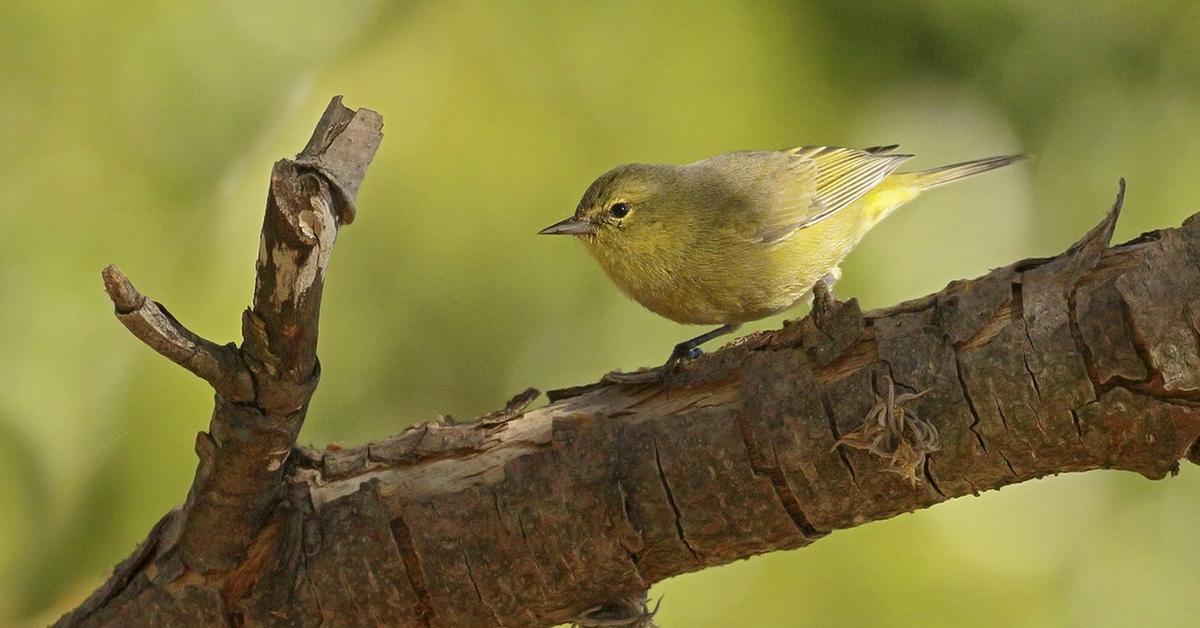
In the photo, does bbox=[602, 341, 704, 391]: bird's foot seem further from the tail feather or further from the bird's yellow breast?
the tail feather

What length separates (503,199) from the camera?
3.41 m

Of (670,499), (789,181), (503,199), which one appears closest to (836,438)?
(670,499)

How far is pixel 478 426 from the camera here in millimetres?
2088

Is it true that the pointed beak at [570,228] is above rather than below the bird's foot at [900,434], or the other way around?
above

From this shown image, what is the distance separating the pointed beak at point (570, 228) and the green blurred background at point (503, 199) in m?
0.20

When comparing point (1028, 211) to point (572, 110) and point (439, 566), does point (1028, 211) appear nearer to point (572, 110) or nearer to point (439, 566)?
point (572, 110)

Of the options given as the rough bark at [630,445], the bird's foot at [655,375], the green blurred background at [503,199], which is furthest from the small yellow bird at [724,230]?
the rough bark at [630,445]

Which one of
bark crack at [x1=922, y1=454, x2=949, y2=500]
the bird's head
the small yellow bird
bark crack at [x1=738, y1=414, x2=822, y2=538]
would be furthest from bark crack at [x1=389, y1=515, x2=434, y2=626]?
the bird's head

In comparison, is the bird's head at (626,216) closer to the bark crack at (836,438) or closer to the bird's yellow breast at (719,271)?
the bird's yellow breast at (719,271)

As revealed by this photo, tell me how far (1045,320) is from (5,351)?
2736 mm

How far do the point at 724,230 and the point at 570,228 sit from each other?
47 cm

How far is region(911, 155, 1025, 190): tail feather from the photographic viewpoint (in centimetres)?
345

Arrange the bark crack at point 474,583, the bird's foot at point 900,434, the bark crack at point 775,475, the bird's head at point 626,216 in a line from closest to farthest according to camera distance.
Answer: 1. the bird's foot at point 900,434
2. the bark crack at point 775,475
3. the bark crack at point 474,583
4. the bird's head at point 626,216

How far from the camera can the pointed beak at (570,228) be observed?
3.21m
